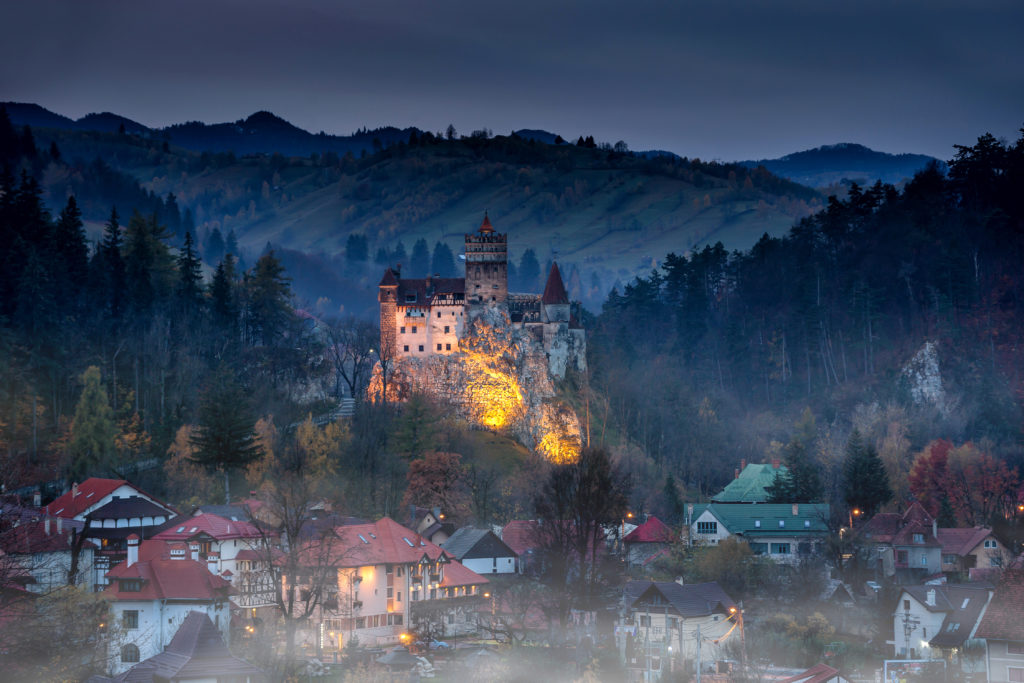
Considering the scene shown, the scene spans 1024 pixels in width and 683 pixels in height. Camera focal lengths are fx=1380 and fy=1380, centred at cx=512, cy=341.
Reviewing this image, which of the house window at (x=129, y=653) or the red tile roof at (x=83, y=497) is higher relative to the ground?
the red tile roof at (x=83, y=497)

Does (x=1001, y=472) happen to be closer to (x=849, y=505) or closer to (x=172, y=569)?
(x=849, y=505)

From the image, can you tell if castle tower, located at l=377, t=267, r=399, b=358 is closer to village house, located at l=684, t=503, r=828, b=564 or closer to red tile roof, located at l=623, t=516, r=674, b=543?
village house, located at l=684, t=503, r=828, b=564

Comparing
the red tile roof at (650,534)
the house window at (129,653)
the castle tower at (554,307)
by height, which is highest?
the castle tower at (554,307)

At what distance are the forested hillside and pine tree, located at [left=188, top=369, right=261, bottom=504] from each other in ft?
102

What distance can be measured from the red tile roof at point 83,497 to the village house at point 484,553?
17.8 m

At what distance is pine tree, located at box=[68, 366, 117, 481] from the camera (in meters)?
78.1

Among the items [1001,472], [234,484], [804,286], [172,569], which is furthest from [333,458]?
[804,286]

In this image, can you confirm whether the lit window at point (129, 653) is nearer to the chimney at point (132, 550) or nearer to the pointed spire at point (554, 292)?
the chimney at point (132, 550)

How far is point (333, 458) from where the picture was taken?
8862cm

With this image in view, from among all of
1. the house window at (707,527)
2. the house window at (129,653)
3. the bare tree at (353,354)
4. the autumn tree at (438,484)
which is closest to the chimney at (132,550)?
the house window at (129,653)

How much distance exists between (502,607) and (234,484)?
2155 centimetres

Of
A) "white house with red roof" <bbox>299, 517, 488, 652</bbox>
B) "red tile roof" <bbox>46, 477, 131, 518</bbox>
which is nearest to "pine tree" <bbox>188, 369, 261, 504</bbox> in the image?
"red tile roof" <bbox>46, 477, 131, 518</bbox>

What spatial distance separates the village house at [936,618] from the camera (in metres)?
57.1

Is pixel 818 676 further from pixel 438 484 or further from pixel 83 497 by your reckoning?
pixel 438 484
